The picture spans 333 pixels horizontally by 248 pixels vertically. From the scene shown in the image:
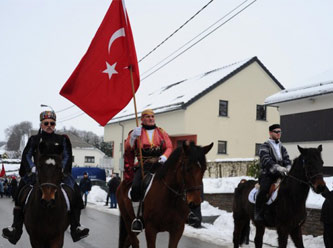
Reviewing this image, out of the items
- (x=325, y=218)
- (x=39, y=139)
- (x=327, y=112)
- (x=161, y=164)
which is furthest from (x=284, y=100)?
(x=39, y=139)

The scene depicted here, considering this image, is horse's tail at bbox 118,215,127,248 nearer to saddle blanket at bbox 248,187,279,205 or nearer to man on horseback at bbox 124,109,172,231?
man on horseback at bbox 124,109,172,231

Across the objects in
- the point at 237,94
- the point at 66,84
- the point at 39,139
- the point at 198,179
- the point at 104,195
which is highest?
the point at 237,94

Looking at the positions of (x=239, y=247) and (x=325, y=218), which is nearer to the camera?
(x=325, y=218)

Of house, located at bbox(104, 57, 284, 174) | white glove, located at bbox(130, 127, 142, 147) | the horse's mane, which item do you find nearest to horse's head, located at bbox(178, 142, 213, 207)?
the horse's mane

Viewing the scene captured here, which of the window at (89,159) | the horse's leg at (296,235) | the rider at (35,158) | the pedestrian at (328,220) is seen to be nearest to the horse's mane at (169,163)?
the rider at (35,158)

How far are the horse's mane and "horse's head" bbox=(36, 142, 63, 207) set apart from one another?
1.55m

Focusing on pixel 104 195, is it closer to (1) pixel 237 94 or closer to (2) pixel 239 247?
(1) pixel 237 94

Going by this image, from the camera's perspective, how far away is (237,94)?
3647 centimetres

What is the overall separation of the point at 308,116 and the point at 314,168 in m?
12.9

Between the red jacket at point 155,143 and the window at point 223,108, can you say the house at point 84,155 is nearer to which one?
the window at point 223,108

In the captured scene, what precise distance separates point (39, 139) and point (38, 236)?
1.37 meters

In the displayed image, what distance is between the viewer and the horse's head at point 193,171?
589 cm

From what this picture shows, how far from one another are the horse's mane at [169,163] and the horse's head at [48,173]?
5.08 feet

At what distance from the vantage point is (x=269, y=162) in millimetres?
Result: 8492
